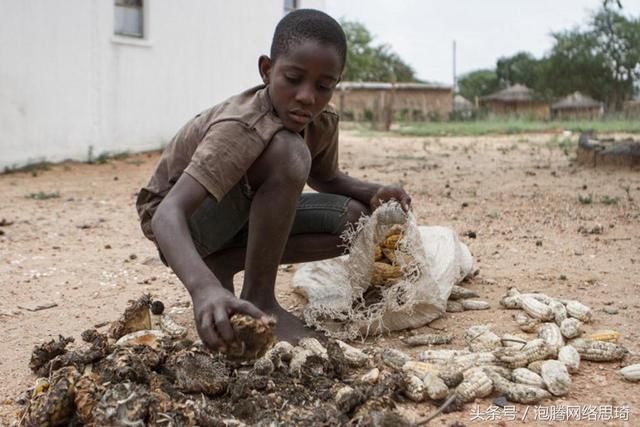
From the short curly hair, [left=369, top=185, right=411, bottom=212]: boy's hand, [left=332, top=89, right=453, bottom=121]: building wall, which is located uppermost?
[left=332, top=89, right=453, bottom=121]: building wall

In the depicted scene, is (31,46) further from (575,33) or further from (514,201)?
(575,33)

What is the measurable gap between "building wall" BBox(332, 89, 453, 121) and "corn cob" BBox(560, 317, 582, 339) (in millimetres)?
20418

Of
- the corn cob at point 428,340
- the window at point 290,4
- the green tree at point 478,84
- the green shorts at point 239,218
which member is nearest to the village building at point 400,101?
the window at point 290,4

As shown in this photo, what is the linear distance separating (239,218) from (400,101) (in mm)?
22504

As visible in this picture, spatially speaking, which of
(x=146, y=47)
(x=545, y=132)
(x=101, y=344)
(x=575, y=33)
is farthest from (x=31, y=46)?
(x=575, y=33)

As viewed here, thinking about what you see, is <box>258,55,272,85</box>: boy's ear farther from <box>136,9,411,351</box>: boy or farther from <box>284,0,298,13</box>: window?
<box>284,0,298,13</box>: window

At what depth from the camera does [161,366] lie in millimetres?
2154

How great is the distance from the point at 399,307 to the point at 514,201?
11.4ft

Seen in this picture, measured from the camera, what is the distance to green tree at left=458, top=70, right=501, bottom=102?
44.8m

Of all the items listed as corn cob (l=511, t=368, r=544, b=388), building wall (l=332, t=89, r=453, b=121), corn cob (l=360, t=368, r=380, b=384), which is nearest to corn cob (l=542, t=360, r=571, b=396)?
corn cob (l=511, t=368, r=544, b=388)

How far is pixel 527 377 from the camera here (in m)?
2.16

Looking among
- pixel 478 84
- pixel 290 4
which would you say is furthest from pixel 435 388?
pixel 478 84

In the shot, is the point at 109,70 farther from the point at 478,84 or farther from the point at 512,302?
the point at 478,84

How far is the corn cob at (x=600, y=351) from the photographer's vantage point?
235 centimetres
